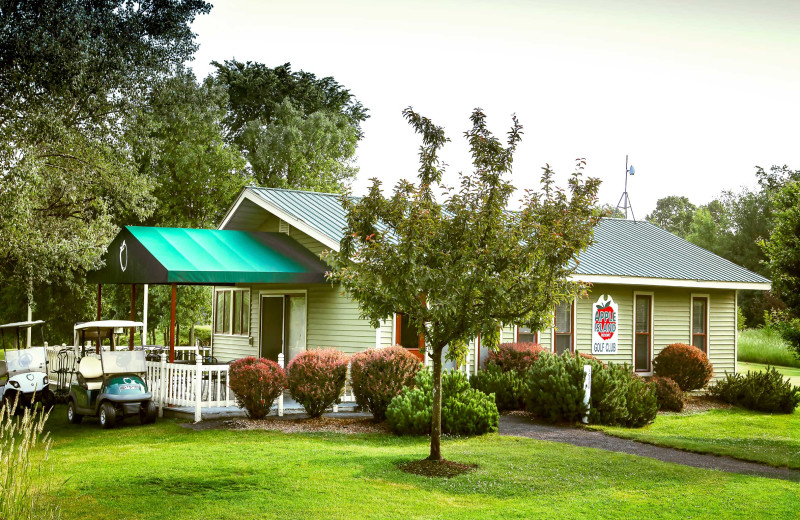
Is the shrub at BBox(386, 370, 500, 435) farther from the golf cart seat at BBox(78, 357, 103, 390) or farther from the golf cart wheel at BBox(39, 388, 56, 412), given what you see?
the golf cart wheel at BBox(39, 388, 56, 412)

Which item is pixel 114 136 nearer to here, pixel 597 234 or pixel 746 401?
pixel 597 234

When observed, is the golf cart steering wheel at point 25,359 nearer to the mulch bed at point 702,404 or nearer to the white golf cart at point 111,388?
the white golf cart at point 111,388

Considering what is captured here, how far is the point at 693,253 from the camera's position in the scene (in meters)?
24.3

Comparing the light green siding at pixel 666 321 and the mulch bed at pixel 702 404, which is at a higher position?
the light green siding at pixel 666 321

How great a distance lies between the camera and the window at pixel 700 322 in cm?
2223

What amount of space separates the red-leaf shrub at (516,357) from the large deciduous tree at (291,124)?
20.2 meters

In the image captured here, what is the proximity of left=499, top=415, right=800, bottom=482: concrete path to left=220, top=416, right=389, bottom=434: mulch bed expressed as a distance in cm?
240

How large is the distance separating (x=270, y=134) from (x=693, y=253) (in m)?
20.9

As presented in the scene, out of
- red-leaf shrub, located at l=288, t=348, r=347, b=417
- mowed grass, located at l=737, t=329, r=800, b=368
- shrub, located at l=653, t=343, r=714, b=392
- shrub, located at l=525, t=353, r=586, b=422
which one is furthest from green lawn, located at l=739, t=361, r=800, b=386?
red-leaf shrub, located at l=288, t=348, r=347, b=417

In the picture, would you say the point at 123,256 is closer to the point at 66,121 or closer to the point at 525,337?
the point at 66,121

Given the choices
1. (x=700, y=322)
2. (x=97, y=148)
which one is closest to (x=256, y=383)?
(x=97, y=148)

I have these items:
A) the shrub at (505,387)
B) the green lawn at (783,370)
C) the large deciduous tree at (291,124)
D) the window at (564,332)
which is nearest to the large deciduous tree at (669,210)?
the green lawn at (783,370)

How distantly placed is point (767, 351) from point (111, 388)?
33.3m

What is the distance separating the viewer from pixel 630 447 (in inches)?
491
